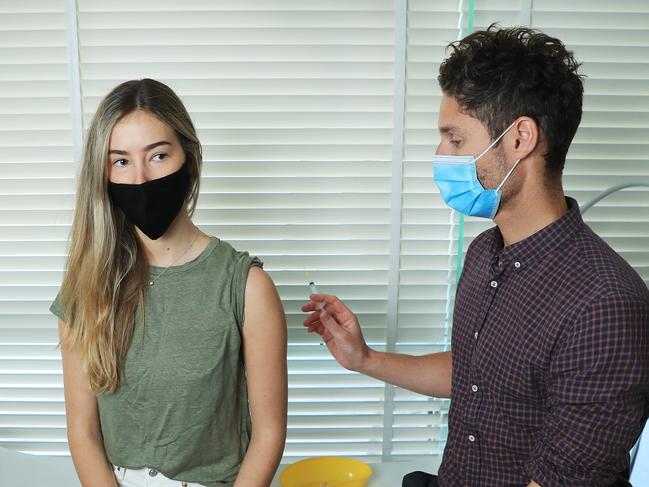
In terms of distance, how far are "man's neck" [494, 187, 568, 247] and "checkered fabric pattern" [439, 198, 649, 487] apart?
2 centimetres

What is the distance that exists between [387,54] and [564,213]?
79 centimetres

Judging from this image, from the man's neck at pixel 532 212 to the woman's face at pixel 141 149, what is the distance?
0.70 meters

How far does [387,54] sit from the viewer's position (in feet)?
6.35

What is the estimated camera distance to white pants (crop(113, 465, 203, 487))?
1558mm

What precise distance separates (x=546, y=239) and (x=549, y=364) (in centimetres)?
24

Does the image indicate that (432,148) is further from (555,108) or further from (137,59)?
(137,59)

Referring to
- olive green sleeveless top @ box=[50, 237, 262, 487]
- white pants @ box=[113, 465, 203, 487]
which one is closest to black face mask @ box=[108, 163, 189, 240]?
olive green sleeveless top @ box=[50, 237, 262, 487]

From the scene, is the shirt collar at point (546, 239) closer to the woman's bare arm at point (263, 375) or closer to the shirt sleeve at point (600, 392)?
the shirt sleeve at point (600, 392)

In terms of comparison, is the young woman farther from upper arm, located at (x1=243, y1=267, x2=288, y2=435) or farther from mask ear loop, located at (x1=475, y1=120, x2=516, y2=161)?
mask ear loop, located at (x1=475, y1=120, x2=516, y2=161)

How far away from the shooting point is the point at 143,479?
158cm

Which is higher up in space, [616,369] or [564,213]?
[564,213]

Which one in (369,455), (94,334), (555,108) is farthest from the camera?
(369,455)

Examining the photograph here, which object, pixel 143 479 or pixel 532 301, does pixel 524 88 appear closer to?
pixel 532 301

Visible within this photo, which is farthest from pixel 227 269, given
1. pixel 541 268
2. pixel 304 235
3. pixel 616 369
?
pixel 616 369
